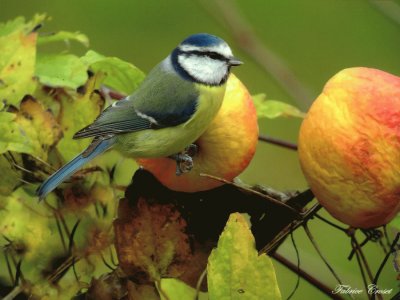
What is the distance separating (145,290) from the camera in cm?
61

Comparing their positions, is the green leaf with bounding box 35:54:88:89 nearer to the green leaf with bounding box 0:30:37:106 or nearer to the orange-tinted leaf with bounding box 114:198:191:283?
the green leaf with bounding box 0:30:37:106

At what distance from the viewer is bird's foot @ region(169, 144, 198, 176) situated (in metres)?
0.69

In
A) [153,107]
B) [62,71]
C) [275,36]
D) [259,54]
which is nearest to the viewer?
[62,71]

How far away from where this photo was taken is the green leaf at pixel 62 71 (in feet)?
2.41

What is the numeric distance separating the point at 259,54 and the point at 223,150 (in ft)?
1.10

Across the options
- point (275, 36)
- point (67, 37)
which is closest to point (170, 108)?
point (67, 37)

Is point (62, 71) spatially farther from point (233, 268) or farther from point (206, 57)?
point (233, 268)

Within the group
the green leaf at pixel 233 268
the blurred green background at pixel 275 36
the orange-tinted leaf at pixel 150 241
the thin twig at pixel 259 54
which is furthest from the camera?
the blurred green background at pixel 275 36

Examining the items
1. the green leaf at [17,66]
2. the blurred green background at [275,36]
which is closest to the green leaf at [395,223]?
the green leaf at [17,66]

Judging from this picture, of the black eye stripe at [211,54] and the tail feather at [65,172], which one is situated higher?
the black eye stripe at [211,54]

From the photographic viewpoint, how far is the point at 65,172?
0.70m

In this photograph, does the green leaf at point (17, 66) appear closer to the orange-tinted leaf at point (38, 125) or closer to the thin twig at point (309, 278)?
the orange-tinted leaf at point (38, 125)

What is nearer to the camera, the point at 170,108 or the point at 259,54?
the point at 170,108

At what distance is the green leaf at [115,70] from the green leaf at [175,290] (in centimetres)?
23
